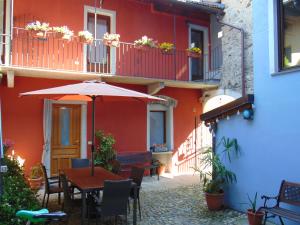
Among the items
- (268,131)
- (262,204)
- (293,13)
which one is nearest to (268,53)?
(293,13)

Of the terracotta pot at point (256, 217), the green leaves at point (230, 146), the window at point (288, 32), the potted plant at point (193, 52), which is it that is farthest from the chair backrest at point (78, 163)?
the potted plant at point (193, 52)

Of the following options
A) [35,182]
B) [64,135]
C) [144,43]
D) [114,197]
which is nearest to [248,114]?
[114,197]

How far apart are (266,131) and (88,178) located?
3346 millimetres

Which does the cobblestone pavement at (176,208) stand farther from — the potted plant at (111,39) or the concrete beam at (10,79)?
the potted plant at (111,39)

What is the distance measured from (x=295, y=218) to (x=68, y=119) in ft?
22.0

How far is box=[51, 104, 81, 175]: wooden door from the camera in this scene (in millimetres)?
8938

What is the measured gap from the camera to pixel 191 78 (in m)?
11.7

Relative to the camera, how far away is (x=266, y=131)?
5699 millimetres

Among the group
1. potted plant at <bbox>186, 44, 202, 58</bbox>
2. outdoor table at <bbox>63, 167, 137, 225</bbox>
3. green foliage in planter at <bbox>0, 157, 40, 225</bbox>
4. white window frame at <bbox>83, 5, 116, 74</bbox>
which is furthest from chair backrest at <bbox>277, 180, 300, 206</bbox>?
potted plant at <bbox>186, 44, 202, 58</bbox>

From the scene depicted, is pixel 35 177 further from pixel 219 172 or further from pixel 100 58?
pixel 219 172

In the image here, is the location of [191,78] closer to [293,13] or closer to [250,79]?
[250,79]

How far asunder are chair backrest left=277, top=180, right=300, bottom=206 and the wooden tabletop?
272 cm

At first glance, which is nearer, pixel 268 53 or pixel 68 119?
pixel 268 53

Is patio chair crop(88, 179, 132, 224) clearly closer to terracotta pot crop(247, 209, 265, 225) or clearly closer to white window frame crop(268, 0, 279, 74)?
terracotta pot crop(247, 209, 265, 225)
